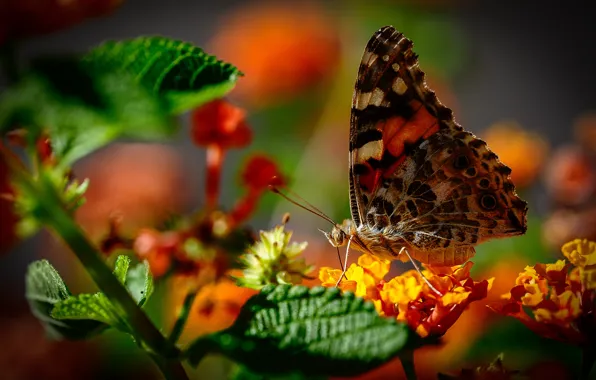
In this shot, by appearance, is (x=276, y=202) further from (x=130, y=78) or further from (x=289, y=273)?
(x=130, y=78)

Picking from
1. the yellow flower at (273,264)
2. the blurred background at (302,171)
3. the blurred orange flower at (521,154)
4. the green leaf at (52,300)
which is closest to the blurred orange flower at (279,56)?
the blurred background at (302,171)

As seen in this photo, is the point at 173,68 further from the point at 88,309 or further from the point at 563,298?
the point at 563,298

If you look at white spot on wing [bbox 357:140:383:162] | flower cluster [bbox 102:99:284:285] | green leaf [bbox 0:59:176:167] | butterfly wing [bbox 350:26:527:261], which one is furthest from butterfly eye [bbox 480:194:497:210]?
green leaf [bbox 0:59:176:167]

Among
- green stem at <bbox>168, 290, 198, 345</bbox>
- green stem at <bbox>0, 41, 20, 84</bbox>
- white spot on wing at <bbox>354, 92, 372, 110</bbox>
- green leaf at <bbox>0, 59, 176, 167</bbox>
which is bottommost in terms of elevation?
green stem at <bbox>168, 290, 198, 345</bbox>

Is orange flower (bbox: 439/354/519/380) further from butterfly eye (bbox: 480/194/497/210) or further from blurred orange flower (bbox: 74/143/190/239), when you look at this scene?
blurred orange flower (bbox: 74/143/190/239)

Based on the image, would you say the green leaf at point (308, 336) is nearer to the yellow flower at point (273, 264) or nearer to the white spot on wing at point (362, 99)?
the yellow flower at point (273, 264)

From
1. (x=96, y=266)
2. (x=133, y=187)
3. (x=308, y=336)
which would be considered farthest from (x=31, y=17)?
(x=133, y=187)
